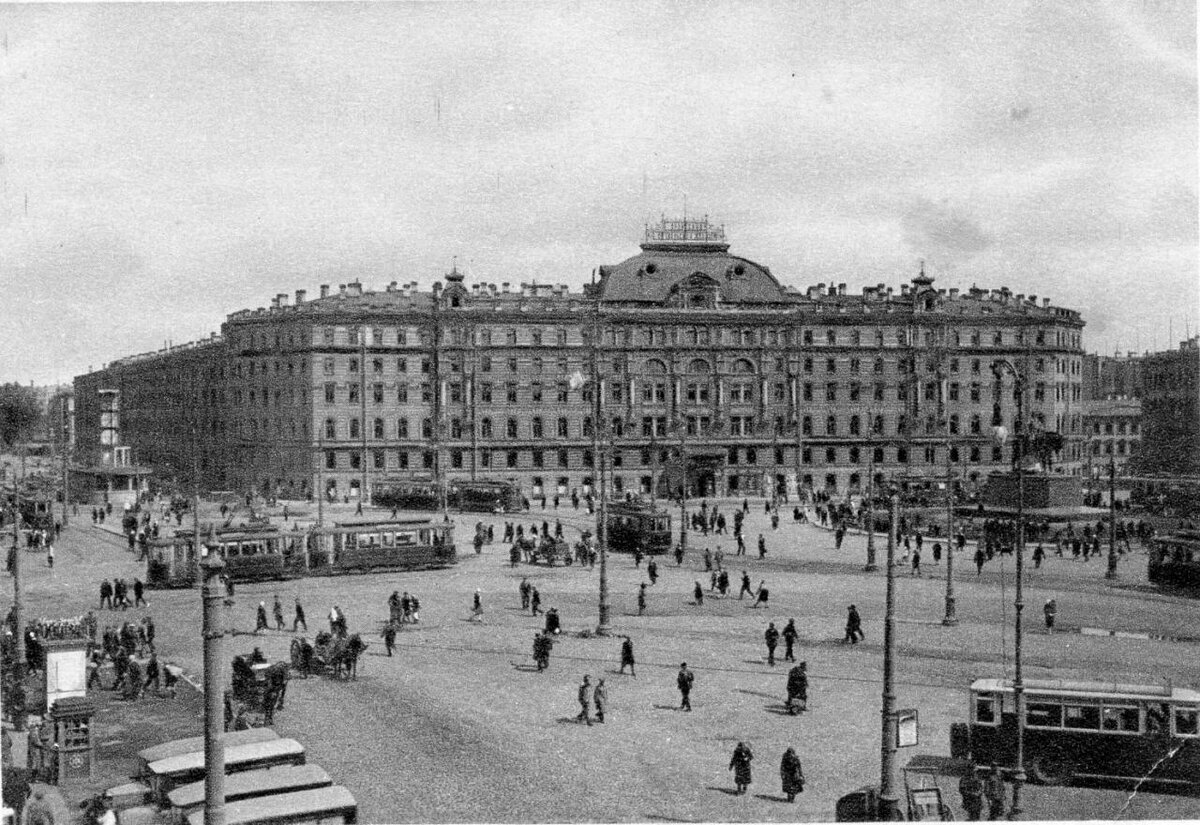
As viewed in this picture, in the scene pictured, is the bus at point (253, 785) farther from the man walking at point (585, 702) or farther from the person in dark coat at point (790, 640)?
the person in dark coat at point (790, 640)

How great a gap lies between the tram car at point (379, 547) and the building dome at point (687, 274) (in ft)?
139

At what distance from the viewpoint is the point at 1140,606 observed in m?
36.6

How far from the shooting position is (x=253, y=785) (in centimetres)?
1600

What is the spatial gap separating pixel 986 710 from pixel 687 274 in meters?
70.0

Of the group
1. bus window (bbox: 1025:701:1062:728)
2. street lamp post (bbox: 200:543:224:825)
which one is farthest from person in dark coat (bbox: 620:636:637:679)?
street lamp post (bbox: 200:543:224:825)

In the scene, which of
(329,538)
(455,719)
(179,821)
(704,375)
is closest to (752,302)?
(704,375)

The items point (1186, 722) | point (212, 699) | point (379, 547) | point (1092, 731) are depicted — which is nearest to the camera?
point (212, 699)

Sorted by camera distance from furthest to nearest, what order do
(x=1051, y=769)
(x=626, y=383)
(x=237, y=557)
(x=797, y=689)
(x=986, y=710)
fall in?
(x=626, y=383) < (x=237, y=557) < (x=797, y=689) < (x=986, y=710) < (x=1051, y=769)

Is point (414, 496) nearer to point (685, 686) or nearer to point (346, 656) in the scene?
point (346, 656)

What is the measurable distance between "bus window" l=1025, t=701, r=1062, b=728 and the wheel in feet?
1.70

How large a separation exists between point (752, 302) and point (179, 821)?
75.6 metres

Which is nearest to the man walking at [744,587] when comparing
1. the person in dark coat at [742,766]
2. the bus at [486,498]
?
the person in dark coat at [742,766]

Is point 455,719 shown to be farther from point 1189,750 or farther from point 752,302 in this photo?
point 752,302

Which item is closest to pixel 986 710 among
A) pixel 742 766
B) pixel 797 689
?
pixel 797 689
